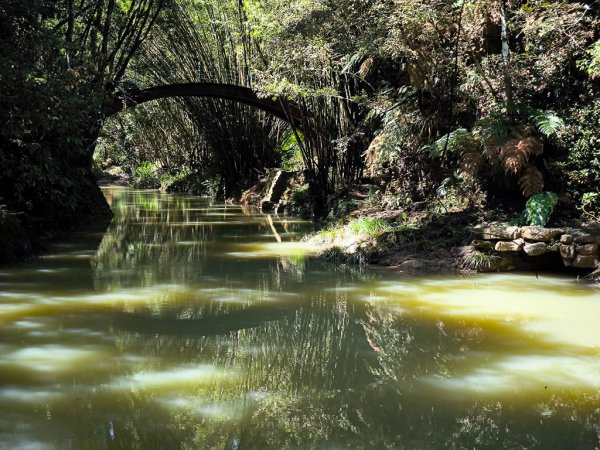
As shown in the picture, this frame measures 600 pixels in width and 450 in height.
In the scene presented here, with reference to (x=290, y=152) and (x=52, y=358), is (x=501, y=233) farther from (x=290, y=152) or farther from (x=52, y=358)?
(x=290, y=152)

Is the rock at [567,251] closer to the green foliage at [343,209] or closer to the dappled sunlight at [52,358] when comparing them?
the green foliage at [343,209]

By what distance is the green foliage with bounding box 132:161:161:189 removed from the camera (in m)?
29.5

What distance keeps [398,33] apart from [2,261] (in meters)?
5.52

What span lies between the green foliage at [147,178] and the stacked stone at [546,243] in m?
24.4

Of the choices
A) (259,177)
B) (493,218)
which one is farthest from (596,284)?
(259,177)

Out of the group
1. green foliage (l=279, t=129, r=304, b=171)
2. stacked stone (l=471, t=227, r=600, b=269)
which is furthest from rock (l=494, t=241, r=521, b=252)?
green foliage (l=279, t=129, r=304, b=171)

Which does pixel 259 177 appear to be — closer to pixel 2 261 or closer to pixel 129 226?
pixel 129 226

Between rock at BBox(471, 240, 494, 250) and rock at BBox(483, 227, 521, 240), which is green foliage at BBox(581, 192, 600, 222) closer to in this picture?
rock at BBox(483, 227, 521, 240)

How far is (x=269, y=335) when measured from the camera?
4.09 m

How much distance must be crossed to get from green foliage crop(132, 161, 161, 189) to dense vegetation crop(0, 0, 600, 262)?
1790cm


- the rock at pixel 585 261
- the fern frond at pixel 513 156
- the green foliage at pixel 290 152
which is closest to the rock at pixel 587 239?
the rock at pixel 585 261

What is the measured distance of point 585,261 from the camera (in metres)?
5.83

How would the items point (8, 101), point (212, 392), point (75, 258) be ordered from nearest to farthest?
1. point (212, 392)
2. point (8, 101)
3. point (75, 258)

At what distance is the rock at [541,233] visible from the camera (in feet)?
19.9
